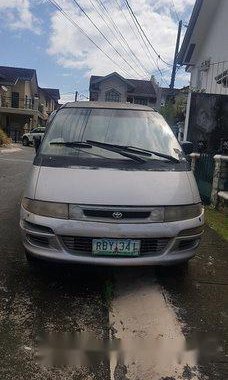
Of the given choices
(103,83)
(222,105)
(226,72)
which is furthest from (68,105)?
(103,83)

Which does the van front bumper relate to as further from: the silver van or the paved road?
the paved road

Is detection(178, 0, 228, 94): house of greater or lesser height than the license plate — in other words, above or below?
above

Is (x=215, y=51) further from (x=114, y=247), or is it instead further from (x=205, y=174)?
(x=114, y=247)

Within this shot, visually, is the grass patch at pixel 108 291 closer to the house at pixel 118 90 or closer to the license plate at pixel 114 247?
the license plate at pixel 114 247

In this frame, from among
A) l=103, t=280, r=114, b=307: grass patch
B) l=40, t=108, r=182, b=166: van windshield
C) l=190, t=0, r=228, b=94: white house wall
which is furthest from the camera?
l=190, t=0, r=228, b=94: white house wall

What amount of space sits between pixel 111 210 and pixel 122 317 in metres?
0.92

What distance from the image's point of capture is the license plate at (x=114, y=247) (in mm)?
3680

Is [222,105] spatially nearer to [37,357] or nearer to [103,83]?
[37,357]

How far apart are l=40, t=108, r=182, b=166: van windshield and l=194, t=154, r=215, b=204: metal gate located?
3855mm

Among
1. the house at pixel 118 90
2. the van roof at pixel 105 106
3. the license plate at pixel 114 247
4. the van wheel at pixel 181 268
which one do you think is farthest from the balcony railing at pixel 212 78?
the house at pixel 118 90

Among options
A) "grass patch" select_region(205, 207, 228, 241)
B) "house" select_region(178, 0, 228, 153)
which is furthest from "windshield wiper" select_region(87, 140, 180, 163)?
"house" select_region(178, 0, 228, 153)

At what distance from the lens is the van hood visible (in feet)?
12.2

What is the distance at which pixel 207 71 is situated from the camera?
14.4 metres

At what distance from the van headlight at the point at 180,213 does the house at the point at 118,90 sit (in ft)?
152
